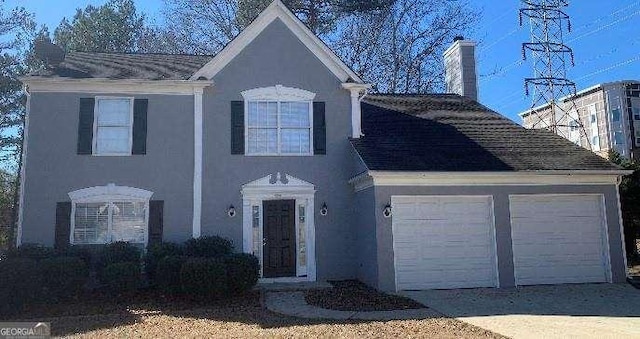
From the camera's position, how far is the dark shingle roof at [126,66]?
13.7m

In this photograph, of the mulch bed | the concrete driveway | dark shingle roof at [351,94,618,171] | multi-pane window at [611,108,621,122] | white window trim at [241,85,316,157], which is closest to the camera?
the concrete driveway

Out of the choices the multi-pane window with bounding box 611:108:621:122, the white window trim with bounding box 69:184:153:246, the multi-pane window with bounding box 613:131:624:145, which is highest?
the multi-pane window with bounding box 611:108:621:122

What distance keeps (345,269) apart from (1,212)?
861 inches

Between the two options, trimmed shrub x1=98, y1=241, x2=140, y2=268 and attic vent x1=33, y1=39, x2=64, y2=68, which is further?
attic vent x1=33, y1=39, x2=64, y2=68

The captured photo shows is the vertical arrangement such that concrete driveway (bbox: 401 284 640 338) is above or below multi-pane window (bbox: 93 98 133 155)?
below

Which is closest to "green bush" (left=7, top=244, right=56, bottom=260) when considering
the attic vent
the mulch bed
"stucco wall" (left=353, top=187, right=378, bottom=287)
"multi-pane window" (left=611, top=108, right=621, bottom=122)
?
the attic vent

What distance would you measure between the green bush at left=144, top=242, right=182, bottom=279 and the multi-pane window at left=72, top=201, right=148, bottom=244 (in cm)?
100

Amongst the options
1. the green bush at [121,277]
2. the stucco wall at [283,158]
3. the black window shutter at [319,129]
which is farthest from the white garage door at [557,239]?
the green bush at [121,277]

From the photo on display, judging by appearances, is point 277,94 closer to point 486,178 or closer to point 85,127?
point 85,127

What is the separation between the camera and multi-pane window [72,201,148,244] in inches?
514

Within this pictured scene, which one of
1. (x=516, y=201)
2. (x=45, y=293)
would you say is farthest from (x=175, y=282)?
(x=516, y=201)

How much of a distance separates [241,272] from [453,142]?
6.77 m

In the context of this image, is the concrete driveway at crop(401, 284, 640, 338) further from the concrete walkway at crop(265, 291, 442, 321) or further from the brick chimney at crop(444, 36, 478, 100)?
the brick chimney at crop(444, 36, 478, 100)

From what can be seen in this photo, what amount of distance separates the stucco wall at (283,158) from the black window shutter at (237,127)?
129mm
